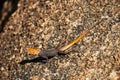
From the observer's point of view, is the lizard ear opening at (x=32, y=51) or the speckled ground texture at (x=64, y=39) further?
the lizard ear opening at (x=32, y=51)

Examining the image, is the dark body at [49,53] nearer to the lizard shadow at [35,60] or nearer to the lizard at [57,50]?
the lizard at [57,50]

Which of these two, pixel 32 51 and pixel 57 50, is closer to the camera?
pixel 57 50

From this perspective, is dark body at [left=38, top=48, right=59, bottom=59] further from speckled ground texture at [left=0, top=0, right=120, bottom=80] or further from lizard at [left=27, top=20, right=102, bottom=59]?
speckled ground texture at [left=0, top=0, right=120, bottom=80]

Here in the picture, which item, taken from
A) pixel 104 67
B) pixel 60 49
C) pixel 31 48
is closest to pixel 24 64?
pixel 31 48

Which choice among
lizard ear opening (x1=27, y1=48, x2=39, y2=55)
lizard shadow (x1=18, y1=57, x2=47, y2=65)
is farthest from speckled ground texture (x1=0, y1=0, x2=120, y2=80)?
lizard ear opening (x1=27, y1=48, x2=39, y2=55)

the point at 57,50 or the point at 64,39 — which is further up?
the point at 64,39

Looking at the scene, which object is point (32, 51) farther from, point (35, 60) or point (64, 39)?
point (64, 39)

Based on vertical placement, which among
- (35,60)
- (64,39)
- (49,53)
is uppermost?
(64,39)

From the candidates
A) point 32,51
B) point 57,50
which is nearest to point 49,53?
point 57,50

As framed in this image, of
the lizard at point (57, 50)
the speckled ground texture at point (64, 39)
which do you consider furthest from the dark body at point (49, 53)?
the speckled ground texture at point (64, 39)
